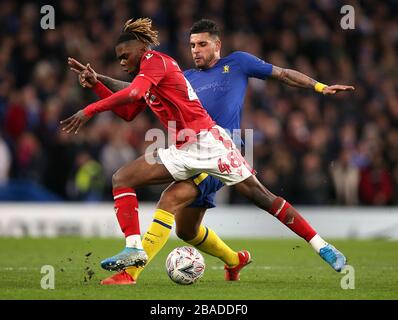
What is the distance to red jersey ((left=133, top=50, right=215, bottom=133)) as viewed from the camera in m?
8.35

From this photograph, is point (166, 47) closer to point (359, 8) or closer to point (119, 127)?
point (119, 127)

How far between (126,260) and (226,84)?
2260mm

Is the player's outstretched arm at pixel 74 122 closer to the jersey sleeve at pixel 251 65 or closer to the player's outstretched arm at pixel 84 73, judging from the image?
A: the player's outstretched arm at pixel 84 73

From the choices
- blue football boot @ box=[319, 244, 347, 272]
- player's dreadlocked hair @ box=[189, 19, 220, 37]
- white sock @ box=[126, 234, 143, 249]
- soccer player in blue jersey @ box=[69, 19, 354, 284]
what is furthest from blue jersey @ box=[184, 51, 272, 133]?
white sock @ box=[126, 234, 143, 249]

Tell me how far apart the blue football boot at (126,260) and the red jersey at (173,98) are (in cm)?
121

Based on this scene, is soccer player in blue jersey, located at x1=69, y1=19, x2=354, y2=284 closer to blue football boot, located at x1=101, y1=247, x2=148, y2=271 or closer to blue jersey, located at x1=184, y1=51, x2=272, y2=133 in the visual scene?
blue jersey, located at x1=184, y1=51, x2=272, y2=133

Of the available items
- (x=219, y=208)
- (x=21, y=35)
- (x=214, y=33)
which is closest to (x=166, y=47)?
(x=21, y=35)

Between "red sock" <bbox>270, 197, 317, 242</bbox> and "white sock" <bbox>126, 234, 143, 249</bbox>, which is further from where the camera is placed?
"red sock" <bbox>270, 197, 317, 242</bbox>

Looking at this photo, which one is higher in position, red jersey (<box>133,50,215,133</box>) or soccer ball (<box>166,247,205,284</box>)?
red jersey (<box>133,50,215,133</box>)

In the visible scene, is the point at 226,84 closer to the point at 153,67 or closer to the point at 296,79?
the point at 296,79

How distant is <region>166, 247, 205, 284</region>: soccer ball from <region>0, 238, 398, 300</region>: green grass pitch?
98mm

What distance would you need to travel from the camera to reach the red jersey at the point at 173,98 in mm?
8352

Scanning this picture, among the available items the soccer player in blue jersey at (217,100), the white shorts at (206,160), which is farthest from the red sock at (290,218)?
the white shorts at (206,160)

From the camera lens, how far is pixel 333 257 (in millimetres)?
8438
